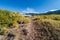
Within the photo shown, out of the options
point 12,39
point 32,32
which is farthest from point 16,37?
point 32,32

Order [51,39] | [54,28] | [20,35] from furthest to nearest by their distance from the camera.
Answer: [54,28]
[20,35]
[51,39]

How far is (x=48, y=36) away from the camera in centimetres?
1359

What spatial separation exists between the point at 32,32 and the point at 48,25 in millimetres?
2462

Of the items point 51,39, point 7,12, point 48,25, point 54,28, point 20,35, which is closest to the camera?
point 51,39

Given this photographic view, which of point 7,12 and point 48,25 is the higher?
point 7,12

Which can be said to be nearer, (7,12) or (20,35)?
(20,35)

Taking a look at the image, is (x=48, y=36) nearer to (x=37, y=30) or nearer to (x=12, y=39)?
(x=37, y=30)

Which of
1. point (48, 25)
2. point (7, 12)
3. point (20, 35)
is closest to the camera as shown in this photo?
point (20, 35)

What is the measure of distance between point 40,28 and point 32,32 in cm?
133

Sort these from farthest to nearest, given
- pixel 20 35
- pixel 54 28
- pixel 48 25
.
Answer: pixel 48 25
pixel 54 28
pixel 20 35

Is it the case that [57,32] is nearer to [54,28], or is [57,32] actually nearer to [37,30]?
[54,28]

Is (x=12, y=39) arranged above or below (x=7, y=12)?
below

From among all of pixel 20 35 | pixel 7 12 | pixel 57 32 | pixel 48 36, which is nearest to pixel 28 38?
pixel 20 35

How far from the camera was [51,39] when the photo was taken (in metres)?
13.0
